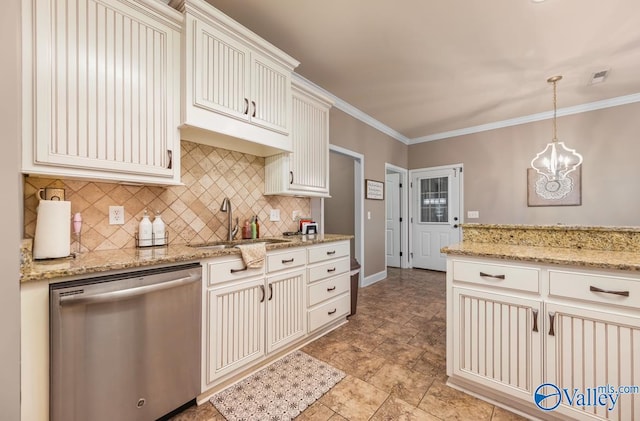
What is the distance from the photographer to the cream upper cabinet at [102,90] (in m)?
1.22

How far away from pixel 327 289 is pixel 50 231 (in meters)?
1.95

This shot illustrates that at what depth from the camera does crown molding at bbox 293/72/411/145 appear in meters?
3.22

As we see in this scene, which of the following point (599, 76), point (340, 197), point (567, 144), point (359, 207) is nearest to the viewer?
point (599, 76)

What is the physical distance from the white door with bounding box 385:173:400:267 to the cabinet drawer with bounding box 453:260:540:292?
12.6 ft

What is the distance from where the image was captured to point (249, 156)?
8.31ft

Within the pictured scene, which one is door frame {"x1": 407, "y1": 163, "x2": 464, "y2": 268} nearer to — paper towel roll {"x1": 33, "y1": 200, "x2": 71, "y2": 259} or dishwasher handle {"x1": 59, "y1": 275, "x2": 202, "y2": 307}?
dishwasher handle {"x1": 59, "y1": 275, "x2": 202, "y2": 307}

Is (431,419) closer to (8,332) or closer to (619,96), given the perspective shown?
(8,332)

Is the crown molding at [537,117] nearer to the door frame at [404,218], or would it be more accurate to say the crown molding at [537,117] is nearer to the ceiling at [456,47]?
the ceiling at [456,47]

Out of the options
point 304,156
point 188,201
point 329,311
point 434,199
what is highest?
point 304,156

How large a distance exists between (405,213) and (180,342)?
4687 millimetres

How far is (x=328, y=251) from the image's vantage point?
2498 millimetres

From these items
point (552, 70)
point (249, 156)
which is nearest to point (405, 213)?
point (552, 70)

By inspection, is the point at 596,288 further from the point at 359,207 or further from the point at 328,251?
the point at 359,207

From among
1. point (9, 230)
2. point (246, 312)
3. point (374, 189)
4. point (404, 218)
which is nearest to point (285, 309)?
point (246, 312)
